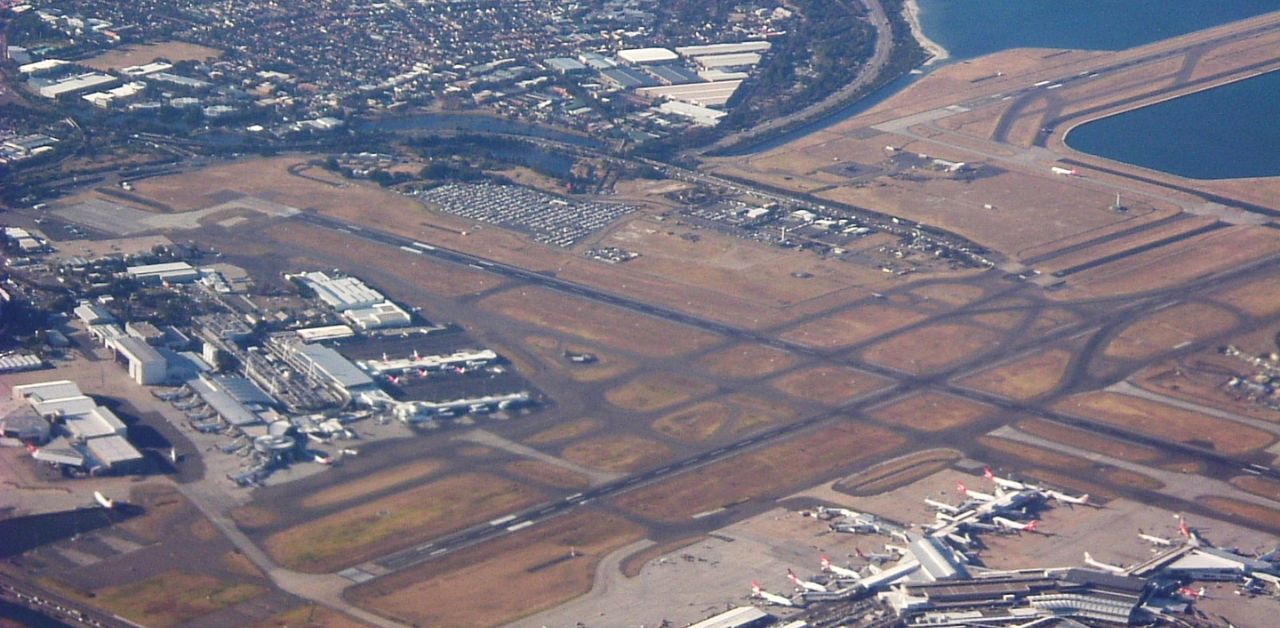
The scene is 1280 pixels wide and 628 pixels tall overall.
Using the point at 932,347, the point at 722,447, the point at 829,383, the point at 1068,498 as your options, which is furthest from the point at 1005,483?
the point at 932,347

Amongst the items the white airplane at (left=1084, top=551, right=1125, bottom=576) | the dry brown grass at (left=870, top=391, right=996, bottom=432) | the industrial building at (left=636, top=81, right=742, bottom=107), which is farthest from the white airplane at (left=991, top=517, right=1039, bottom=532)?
the industrial building at (left=636, top=81, right=742, bottom=107)

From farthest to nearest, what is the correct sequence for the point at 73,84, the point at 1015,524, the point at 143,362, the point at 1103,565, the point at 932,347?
the point at 73,84
the point at 932,347
the point at 143,362
the point at 1015,524
the point at 1103,565

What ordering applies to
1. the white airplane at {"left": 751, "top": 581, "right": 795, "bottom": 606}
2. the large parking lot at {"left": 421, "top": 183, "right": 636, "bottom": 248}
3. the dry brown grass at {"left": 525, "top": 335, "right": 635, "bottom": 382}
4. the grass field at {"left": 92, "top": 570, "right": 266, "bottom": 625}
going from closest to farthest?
the grass field at {"left": 92, "top": 570, "right": 266, "bottom": 625}, the white airplane at {"left": 751, "top": 581, "right": 795, "bottom": 606}, the dry brown grass at {"left": 525, "top": 335, "right": 635, "bottom": 382}, the large parking lot at {"left": 421, "top": 183, "right": 636, "bottom": 248}

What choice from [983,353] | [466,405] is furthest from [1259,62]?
[466,405]

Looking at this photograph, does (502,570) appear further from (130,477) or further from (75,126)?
(75,126)

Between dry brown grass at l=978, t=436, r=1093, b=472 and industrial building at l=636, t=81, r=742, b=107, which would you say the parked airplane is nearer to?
dry brown grass at l=978, t=436, r=1093, b=472

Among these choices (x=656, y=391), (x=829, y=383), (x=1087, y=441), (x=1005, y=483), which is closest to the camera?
(x=1005, y=483)

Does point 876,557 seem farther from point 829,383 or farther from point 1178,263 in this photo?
Result: point 1178,263

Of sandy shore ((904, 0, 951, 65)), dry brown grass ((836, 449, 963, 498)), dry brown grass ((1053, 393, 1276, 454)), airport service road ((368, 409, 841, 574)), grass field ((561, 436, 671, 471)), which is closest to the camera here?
airport service road ((368, 409, 841, 574))
